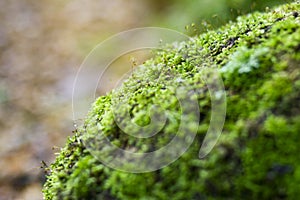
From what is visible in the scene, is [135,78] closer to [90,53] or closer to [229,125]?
[229,125]

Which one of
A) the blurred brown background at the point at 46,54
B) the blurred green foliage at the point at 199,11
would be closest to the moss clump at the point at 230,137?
the blurred brown background at the point at 46,54

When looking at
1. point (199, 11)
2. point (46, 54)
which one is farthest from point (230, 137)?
point (46, 54)

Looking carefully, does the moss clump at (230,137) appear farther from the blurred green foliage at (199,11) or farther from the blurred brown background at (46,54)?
the blurred green foliage at (199,11)

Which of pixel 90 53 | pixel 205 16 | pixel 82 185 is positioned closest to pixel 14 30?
pixel 90 53

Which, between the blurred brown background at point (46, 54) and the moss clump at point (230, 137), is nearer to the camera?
the moss clump at point (230, 137)

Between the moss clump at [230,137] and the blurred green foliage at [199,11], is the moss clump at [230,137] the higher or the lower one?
the lower one
